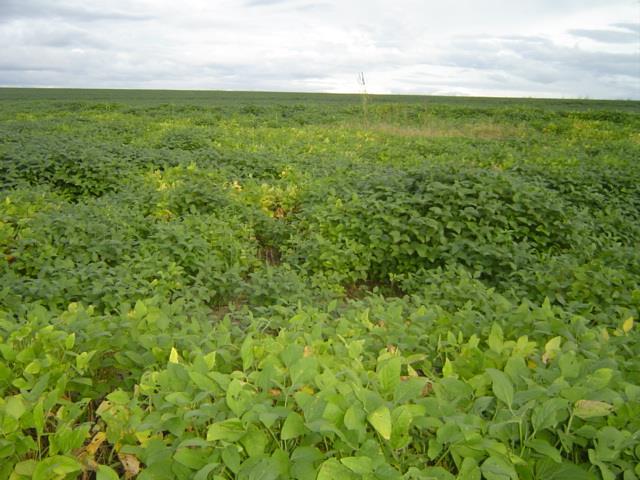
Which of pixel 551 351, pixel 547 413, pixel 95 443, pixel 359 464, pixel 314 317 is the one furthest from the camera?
pixel 314 317

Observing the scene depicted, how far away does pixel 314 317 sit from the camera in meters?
3.07

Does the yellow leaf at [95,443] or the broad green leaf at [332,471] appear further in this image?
the yellow leaf at [95,443]

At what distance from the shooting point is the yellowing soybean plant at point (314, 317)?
1566 mm

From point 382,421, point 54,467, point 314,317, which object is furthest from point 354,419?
point 314,317

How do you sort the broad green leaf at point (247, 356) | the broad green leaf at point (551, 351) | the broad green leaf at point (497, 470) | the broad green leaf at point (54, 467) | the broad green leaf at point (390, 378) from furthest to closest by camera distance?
the broad green leaf at point (551, 351), the broad green leaf at point (247, 356), the broad green leaf at point (390, 378), the broad green leaf at point (54, 467), the broad green leaf at point (497, 470)

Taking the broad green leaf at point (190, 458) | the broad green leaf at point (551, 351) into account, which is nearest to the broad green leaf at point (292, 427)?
the broad green leaf at point (190, 458)

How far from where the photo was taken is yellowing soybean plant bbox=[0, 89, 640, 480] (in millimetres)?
1566

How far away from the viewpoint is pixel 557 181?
289 inches

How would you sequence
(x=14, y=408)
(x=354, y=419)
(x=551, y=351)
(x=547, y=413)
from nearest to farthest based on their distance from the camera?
(x=354, y=419), (x=547, y=413), (x=14, y=408), (x=551, y=351)

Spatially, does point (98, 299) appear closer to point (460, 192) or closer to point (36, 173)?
point (460, 192)

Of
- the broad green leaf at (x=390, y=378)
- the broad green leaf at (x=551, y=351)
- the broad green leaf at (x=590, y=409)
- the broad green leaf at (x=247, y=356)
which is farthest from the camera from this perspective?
the broad green leaf at (x=551, y=351)

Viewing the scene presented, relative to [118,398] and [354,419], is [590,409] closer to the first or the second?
[354,419]

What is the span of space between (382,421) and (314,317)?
5.41 ft

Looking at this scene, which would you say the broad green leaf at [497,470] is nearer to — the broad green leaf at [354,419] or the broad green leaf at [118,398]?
the broad green leaf at [354,419]
